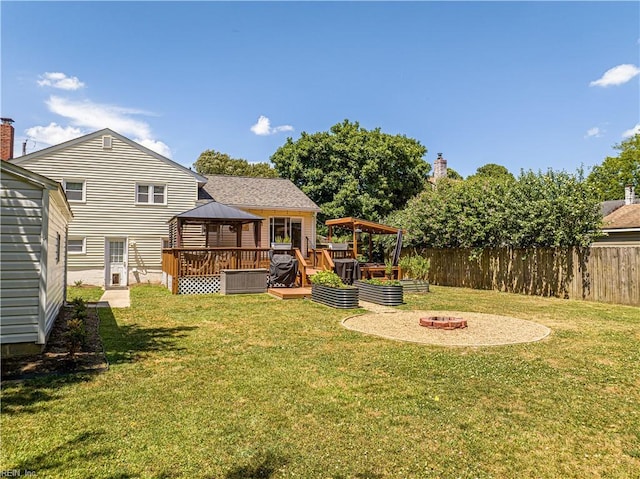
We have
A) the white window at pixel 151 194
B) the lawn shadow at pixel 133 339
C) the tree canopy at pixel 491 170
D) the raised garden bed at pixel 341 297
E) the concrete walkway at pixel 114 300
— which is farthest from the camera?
the tree canopy at pixel 491 170

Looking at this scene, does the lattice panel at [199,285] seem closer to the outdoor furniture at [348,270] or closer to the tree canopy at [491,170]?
the outdoor furniture at [348,270]

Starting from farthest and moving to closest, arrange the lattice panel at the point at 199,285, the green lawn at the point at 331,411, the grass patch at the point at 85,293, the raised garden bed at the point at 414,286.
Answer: the raised garden bed at the point at 414,286, the lattice panel at the point at 199,285, the grass patch at the point at 85,293, the green lawn at the point at 331,411

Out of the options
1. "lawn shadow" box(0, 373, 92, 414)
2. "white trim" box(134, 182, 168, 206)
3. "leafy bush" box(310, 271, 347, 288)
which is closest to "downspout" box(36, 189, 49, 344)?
"lawn shadow" box(0, 373, 92, 414)

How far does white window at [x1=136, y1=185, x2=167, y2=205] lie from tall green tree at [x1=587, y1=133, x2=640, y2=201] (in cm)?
4293

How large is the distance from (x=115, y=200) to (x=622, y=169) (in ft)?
159

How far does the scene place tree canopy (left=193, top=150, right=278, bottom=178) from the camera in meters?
41.4

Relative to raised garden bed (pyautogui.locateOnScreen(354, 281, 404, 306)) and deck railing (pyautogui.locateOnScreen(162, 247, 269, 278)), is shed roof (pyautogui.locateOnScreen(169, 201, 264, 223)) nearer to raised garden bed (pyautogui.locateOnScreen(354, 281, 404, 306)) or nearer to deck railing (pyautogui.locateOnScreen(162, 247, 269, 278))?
deck railing (pyautogui.locateOnScreen(162, 247, 269, 278))

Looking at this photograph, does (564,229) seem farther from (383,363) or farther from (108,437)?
(108,437)

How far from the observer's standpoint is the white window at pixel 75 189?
16.7 m

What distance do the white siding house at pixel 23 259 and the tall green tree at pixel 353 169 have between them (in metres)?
21.2

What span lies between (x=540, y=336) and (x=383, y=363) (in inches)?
149

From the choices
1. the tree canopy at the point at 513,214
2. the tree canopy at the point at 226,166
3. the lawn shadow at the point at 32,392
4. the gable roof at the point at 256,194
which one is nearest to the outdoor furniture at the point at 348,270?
the tree canopy at the point at 513,214

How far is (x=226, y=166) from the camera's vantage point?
41688mm

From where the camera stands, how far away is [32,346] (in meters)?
5.80
